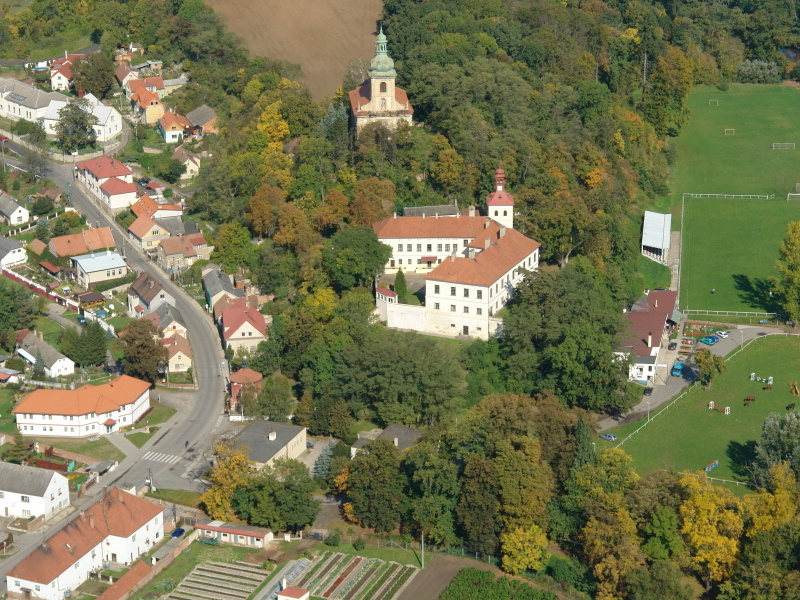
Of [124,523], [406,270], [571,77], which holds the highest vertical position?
[571,77]

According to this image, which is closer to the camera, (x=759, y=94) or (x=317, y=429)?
(x=317, y=429)

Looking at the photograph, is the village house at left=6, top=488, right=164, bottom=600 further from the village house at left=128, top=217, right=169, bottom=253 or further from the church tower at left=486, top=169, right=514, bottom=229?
the village house at left=128, top=217, right=169, bottom=253

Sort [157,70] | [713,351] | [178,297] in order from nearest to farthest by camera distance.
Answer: [713,351], [178,297], [157,70]

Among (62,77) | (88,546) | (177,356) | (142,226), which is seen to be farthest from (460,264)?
(62,77)

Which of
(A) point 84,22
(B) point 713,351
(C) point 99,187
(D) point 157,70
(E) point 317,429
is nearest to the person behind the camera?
(E) point 317,429

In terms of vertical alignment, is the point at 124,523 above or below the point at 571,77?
below

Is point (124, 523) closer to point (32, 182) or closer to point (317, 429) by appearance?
point (317, 429)

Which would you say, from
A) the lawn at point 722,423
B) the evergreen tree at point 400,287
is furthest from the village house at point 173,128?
the lawn at point 722,423

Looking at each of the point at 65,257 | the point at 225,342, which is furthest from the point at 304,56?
the point at 225,342
